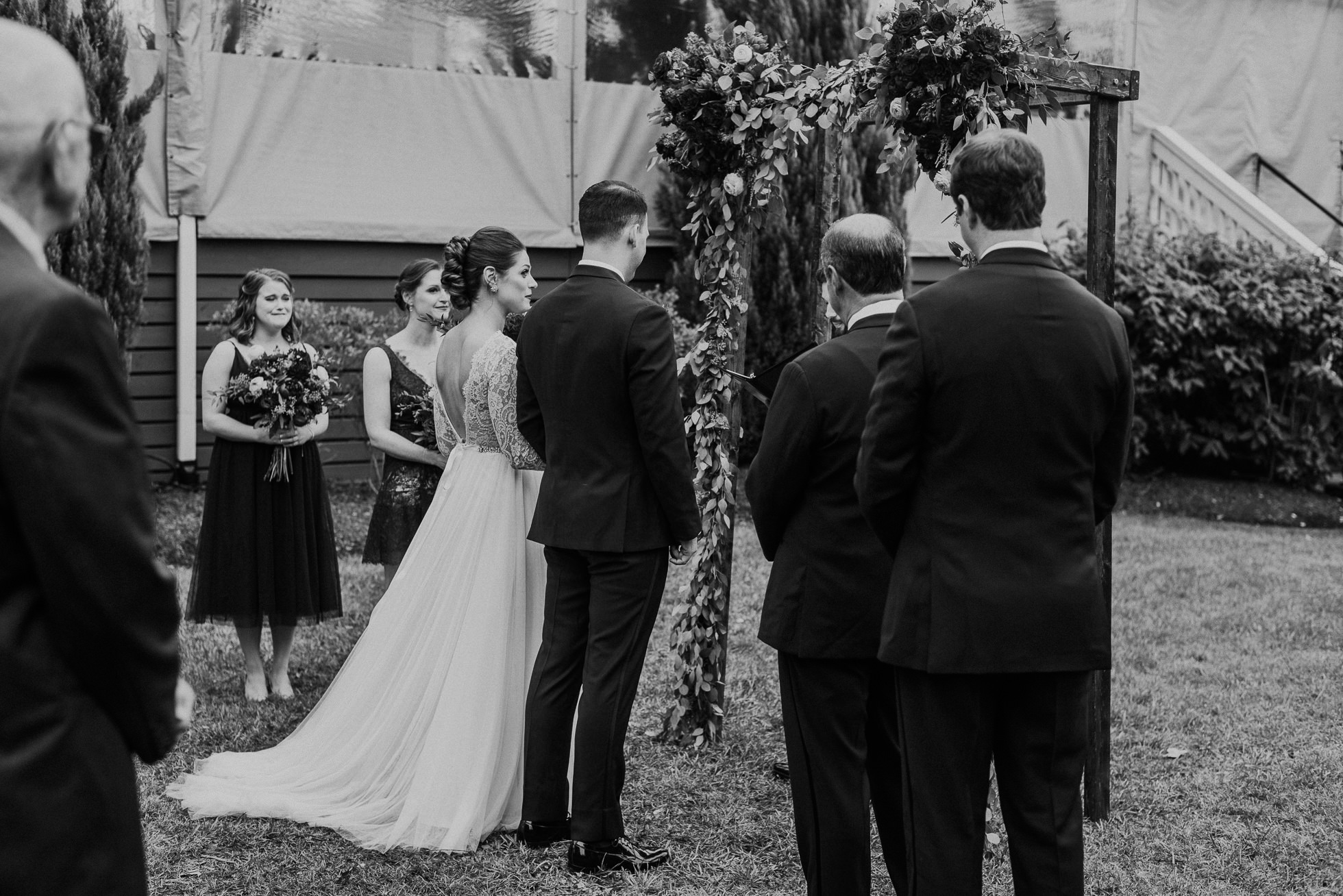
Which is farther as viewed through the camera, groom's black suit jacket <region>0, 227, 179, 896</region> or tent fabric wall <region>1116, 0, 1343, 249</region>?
tent fabric wall <region>1116, 0, 1343, 249</region>

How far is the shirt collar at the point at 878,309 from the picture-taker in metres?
3.73

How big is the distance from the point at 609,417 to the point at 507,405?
24.9 inches

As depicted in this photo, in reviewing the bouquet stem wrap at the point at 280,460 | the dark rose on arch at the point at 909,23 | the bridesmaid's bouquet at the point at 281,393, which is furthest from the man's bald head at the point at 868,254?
the bouquet stem wrap at the point at 280,460

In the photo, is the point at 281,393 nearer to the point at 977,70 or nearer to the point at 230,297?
the point at 977,70

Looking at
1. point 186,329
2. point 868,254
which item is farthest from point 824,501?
point 186,329

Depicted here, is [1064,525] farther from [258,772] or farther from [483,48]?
[483,48]

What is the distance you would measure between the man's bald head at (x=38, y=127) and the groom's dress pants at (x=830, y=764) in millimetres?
2333

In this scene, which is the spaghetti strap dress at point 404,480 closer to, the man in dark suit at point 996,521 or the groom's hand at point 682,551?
the groom's hand at point 682,551

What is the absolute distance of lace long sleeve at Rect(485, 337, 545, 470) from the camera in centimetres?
497

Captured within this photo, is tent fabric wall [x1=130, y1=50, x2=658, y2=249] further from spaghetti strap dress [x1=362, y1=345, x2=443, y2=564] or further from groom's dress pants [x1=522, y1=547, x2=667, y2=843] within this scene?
groom's dress pants [x1=522, y1=547, x2=667, y2=843]

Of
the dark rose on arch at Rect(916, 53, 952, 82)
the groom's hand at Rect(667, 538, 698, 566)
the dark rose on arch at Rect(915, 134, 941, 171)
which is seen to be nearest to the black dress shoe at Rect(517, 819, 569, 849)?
the groom's hand at Rect(667, 538, 698, 566)

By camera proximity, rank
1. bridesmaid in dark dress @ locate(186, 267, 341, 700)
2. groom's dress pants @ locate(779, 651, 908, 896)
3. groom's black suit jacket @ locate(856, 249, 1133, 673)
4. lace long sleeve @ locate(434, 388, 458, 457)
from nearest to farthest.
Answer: groom's black suit jacket @ locate(856, 249, 1133, 673)
groom's dress pants @ locate(779, 651, 908, 896)
lace long sleeve @ locate(434, 388, 458, 457)
bridesmaid in dark dress @ locate(186, 267, 341, 700)

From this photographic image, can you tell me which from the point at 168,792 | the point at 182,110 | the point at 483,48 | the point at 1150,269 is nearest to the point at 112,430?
the point at 168,792

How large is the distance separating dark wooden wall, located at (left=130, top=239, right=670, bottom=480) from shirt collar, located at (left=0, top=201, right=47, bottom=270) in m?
8.57
